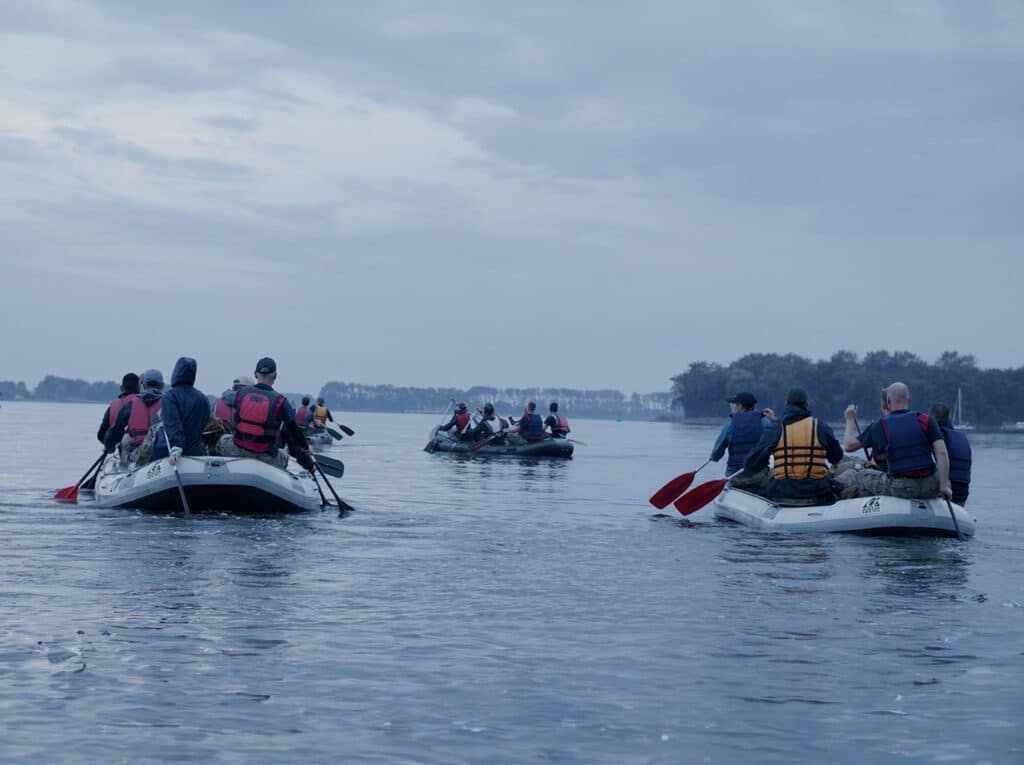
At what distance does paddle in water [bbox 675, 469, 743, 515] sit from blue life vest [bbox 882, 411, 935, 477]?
428 cm

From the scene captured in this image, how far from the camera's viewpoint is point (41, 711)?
6.54m

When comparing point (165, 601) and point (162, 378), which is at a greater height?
point (162, 378)

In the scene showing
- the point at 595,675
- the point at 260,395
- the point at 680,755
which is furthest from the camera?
the point at 260,395

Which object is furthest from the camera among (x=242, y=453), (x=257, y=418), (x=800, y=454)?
(x=242, y=453)

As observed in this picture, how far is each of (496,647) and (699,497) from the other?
487 inches

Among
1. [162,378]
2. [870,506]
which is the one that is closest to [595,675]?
[870,506]

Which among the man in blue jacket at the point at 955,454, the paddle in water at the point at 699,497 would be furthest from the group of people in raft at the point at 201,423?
the man in blue jacket at the point at 955,454

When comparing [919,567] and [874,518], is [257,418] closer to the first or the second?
[874,518]

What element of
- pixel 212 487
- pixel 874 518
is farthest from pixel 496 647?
pixel 212 487

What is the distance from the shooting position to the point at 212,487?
57.1 feet

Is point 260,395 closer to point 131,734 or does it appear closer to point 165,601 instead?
point 165,601

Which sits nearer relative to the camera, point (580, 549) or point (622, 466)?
point (580, 549)

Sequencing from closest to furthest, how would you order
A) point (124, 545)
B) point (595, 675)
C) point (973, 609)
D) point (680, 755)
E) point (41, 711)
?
point (680, 755)
point (41, 711)
point (595, 675)
point (973, 609)
point (124, 545)

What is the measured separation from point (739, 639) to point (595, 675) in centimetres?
166
